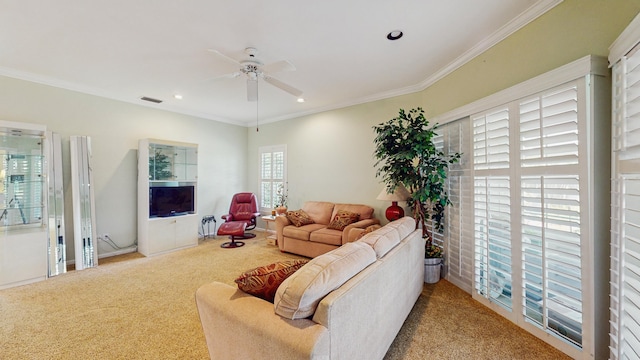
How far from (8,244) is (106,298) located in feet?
5.45

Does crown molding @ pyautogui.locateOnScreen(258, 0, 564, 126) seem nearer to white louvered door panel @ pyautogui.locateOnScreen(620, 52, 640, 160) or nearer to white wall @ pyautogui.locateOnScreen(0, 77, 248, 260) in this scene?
white louvered door panel @ pyautogui.locateOnScreen(620, 52, 640, 160)

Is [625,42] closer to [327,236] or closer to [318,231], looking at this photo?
[327,236]

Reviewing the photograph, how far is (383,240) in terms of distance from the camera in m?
2.00

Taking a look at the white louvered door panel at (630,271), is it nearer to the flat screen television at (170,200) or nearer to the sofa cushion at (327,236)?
the sofa cushion at (327,236)

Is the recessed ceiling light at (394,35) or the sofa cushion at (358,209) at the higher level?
the recessed ceiling light at (394,35)

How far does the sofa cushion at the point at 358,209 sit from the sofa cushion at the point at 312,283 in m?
2.82

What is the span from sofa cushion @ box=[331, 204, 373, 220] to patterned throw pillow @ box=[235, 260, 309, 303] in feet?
9.81

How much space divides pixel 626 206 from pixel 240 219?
5.19 meters

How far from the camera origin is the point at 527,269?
2137 mm

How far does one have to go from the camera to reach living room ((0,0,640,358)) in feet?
6.54

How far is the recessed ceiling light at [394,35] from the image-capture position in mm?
2538

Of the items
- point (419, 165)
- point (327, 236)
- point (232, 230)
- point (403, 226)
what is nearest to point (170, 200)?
point (232, 230)

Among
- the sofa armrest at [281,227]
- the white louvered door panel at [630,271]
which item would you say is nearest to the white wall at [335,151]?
the sofa armrest at [281,227]

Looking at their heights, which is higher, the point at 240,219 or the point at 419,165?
the point at 419,165
